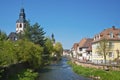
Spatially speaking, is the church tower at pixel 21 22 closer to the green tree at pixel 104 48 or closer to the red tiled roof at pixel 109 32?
the red tiled roof at pixel 109 32

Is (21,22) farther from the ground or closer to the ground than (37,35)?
farther from the ground

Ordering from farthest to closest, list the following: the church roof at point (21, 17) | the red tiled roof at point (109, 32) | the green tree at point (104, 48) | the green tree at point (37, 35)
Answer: the church roof at point (21, 17) < the green tree at point (37, 35) < the red tiled roof at point (109, 32) < the green tree at point (104, 48)

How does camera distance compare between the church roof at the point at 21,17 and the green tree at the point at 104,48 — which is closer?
the green tree at the point at 104,48

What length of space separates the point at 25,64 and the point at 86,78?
42.2ft

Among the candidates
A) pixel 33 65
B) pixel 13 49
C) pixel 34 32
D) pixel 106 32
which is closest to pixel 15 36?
pixel 34 32

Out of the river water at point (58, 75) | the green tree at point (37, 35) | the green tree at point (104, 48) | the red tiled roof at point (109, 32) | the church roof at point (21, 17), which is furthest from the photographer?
the church roof at point (21, 17)

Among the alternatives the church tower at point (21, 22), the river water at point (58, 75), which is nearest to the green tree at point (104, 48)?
the river water at point (58, 75)

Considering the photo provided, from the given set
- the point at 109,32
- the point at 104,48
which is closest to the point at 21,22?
the point at 109,32

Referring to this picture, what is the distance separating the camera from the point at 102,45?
217 ft

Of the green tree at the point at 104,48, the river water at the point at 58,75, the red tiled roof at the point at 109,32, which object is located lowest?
the river water at the point at 58,75

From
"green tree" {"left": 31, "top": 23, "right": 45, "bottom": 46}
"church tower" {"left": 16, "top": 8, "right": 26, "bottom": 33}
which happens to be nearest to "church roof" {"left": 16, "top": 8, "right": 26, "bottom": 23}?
"church tower" {"left": 16, "top": 8, "right": 26, "bottom": 33}

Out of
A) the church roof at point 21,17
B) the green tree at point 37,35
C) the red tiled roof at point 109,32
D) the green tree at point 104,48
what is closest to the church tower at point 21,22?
the church roof at point 21,17

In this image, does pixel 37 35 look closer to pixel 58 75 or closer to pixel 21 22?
pixel 58 75

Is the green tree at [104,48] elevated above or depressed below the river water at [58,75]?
above
